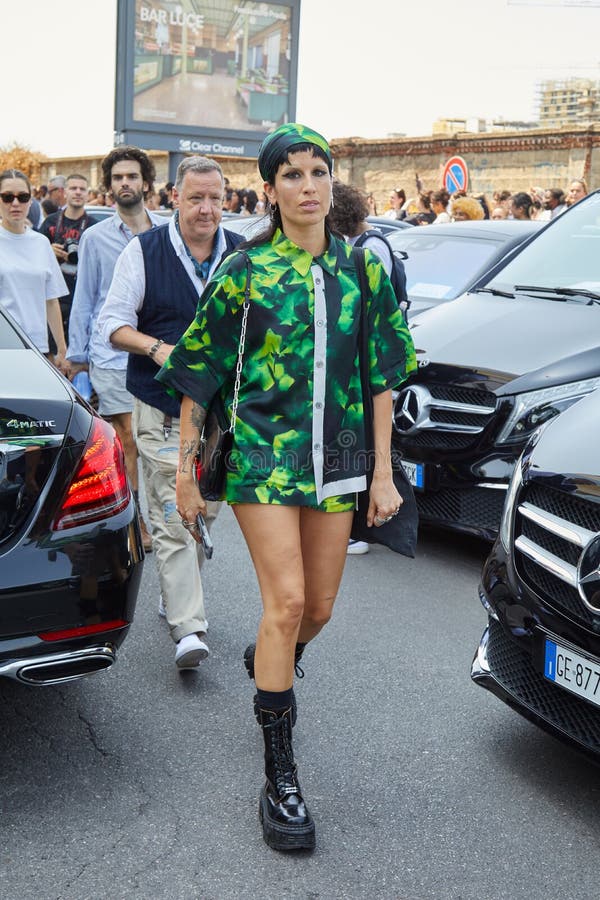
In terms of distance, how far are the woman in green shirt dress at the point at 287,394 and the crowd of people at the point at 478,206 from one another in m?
7.88

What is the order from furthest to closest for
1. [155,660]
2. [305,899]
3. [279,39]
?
[279,39], [155,660], [305,899]

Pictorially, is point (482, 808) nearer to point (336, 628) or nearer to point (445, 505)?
point (336, 628)

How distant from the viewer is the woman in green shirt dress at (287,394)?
3.26 m

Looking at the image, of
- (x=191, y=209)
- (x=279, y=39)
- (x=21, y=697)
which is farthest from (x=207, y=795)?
(x=279, y=39)

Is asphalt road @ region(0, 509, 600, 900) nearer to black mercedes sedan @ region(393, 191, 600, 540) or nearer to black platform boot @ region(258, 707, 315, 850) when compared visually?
black platform boot @ region(258, 707, 315, 850)

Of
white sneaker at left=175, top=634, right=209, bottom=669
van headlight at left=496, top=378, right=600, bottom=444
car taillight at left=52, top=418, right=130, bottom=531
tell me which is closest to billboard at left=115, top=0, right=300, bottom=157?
van headlight at left=496, top=378, right=600, bottom=444

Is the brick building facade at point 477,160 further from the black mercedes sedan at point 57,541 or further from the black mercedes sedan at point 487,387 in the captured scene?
the black mercedes sedan at point 57,541

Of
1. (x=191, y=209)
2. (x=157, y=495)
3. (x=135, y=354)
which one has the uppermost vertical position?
(x=191, y=209)

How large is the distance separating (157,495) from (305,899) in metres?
2.13

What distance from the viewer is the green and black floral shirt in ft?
10.7

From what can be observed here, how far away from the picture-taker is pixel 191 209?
466 cm

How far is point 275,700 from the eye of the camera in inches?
132

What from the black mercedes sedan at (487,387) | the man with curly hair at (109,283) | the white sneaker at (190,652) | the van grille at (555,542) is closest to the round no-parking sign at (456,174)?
the black mercedes sedan at (487,387)

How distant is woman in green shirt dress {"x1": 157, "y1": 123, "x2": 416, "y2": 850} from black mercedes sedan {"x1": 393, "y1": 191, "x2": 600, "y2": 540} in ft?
8.13
